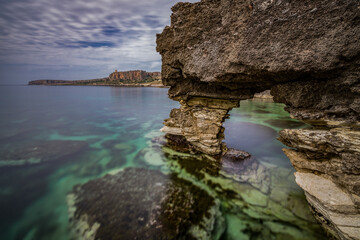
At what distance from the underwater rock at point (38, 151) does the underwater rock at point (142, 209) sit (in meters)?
4.64

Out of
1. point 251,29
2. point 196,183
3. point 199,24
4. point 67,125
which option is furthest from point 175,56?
point 67,125

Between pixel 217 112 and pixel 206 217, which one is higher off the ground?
pixel 217 112

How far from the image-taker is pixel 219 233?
199 inches

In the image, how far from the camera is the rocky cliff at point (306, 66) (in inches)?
155

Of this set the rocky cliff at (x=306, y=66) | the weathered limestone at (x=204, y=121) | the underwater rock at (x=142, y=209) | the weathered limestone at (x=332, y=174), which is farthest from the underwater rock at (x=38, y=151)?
the weathered limestone at (x=332, y=174)

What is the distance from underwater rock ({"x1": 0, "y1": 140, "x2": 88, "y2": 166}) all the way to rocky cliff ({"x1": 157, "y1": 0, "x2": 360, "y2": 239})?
1029 centimetres

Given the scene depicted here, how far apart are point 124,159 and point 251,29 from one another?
9.54 metres

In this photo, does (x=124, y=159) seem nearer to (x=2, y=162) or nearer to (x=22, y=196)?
(x=22, y=196)

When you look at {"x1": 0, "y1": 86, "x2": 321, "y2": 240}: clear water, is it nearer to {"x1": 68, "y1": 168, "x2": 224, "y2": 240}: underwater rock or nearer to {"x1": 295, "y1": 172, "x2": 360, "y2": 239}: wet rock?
{"x1": 68, "y1": 168, "x2": 224, "y2": 240}: underwater rock

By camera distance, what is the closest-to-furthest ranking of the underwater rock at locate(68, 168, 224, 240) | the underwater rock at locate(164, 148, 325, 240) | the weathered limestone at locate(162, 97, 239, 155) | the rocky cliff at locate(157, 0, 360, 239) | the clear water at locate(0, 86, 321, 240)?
the rocky cliff at locate(157, 0, 360, 239), the underwater rock at locate(68, 168, 224, 240), the underwater rock at locate(164, 148, 325, 240), the clear water at locate(0, 86, 321, 240), the weathered limestone at locate(162, 97, 239, 155)

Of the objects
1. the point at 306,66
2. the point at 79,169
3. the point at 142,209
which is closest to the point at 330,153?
the point at 306,66

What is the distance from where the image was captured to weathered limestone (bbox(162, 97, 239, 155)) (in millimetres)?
8680

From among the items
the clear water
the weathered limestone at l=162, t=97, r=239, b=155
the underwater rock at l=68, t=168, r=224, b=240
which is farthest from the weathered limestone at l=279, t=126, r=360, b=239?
the weathered limestone at l=162, t=97, r=239, b=155

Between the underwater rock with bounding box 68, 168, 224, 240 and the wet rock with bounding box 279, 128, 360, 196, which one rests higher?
the wet rock with bounding box 279, 128, 360, 196
